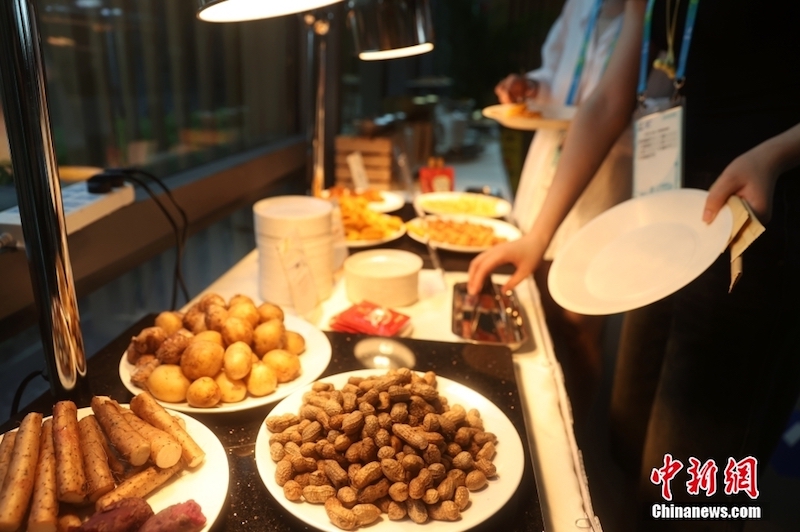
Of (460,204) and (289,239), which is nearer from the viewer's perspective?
(289,239)

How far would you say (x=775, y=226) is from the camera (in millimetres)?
975

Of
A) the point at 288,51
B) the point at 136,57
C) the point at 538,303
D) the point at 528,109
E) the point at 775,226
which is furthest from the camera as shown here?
the point at 288,51

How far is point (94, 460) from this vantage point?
62cm

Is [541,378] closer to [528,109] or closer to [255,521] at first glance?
[255,521]

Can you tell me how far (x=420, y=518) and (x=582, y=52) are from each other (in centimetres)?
188

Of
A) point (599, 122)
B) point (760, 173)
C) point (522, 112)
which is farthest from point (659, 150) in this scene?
point (522, 112)

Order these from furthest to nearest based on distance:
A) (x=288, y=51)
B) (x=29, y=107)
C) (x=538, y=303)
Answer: (x=288, y=51), (x=538, y=303), (x=29, y=107)

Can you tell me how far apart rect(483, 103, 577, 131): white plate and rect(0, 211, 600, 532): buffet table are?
0.66 meters

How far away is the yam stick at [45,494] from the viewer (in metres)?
0.54

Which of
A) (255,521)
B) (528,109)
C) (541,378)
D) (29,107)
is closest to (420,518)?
(255,521)

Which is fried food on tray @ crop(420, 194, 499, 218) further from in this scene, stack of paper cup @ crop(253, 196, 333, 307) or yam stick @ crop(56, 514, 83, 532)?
yam stick @ crop(56, 514, 83, 532)

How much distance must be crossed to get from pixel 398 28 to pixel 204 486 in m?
1.09

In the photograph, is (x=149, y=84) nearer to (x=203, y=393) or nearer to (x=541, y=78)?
(x=203, y=393)

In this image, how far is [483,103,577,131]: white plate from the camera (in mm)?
1731
